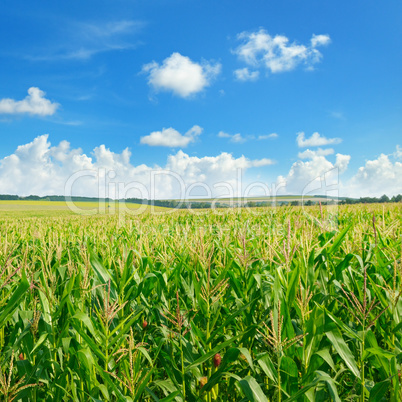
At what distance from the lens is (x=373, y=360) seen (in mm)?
1681

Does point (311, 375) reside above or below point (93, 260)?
below

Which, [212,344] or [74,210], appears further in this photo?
[74,210]

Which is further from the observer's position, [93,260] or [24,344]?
[93,260]

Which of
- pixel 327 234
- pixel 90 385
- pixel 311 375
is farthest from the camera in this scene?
pixel 327 234

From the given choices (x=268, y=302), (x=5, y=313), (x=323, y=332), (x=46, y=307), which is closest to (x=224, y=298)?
(x=268, y=302)

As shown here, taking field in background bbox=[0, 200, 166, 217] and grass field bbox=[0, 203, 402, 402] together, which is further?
field in background bbox=[0, 200, 166, 217]

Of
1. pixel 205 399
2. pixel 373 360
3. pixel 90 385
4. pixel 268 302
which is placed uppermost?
pixel 268 302

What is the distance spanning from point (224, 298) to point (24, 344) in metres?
1.49

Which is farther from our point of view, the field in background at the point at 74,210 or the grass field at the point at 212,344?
the field in background at the point at 74,210

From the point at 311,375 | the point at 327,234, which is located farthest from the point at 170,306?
the point at 327,234

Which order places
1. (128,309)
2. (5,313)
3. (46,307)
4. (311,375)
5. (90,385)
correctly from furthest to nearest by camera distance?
(128,309) < (46,307) < (5,313) < (90,385) < (311,375)

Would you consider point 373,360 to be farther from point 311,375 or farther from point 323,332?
point 311,375

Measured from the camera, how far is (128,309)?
2.42 m

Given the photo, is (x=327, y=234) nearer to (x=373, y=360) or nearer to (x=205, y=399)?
(x=373, y=360)
